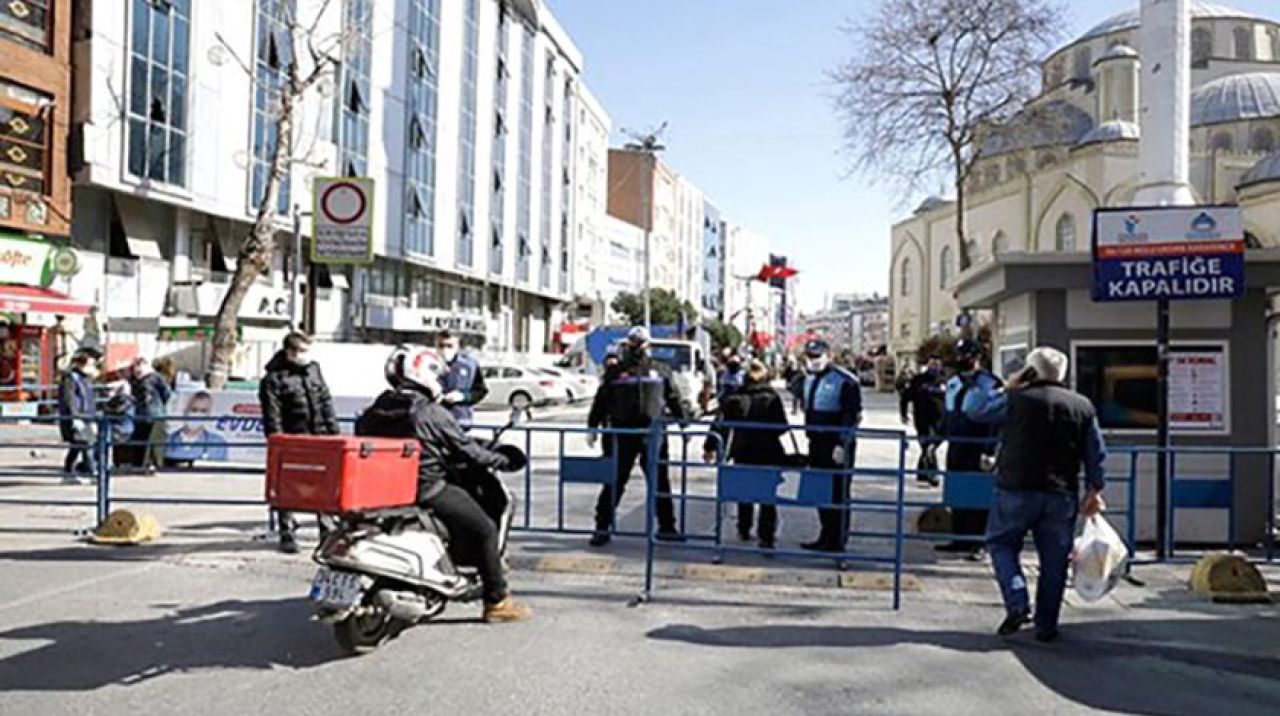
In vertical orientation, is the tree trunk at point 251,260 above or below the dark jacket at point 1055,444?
above

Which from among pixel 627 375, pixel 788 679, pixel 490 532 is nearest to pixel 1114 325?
pixel 627 375

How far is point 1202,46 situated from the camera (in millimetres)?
67812

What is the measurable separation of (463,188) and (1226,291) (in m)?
44.3

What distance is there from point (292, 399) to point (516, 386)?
79.9 feet

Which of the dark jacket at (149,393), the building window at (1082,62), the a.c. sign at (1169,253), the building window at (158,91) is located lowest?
the dark jacket at (149,393)

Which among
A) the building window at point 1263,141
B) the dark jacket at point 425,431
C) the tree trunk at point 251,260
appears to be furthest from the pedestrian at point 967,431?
the building window at point 1263,141

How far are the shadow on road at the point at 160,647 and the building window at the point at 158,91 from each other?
2432 cm

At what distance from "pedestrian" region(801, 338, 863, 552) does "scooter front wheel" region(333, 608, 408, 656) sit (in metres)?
3.56

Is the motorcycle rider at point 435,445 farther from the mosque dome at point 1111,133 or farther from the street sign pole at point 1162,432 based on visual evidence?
the mosque dome at point 1111,133

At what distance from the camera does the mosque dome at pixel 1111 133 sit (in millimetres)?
56531

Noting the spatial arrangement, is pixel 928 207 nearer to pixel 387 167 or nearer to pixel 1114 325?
pixel 387 167

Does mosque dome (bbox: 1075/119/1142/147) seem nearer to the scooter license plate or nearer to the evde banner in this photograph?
the evde banner

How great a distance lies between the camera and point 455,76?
48375mm

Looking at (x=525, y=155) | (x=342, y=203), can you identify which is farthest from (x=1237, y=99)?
(x=342, y=203)
